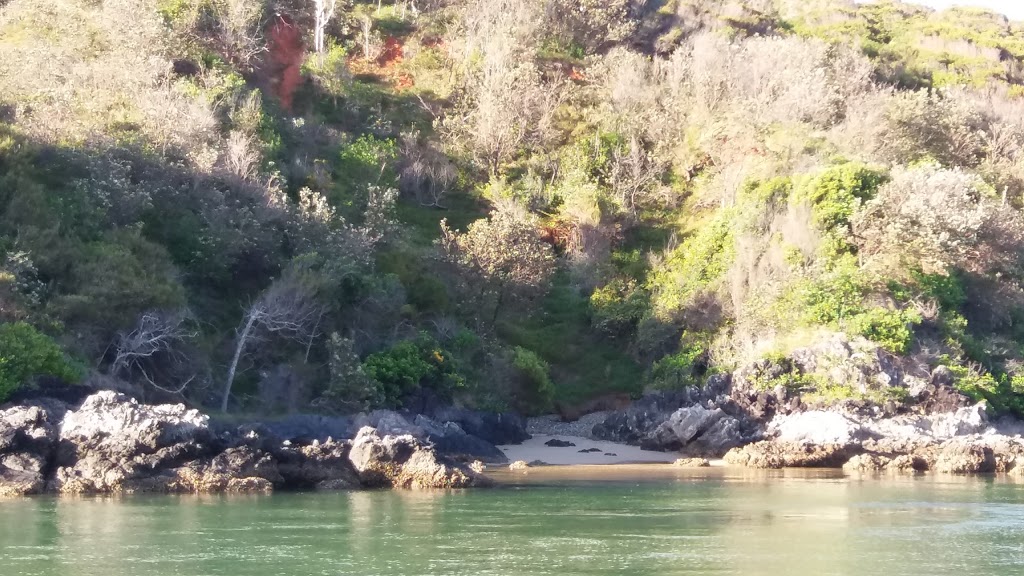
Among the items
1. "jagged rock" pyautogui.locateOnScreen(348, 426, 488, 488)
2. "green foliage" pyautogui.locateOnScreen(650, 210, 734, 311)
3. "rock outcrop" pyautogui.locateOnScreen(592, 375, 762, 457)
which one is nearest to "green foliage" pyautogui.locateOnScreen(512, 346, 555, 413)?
"rock outcrop" pyautogui.locateOnScreen(592, 375, 762, 457)

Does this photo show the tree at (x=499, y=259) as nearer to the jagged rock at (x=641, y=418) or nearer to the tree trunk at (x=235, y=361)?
the jagged rock at (x=641, y=418)

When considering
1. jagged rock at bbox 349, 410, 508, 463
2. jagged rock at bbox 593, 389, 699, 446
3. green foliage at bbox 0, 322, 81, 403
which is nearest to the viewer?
green foliage at bbox 0, 322, 81, 403

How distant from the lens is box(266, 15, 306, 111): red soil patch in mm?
46500

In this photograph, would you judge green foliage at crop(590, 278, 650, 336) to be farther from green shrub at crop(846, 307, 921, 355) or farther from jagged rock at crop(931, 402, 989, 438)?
jagged rock at crop(931, 402, 989, 438)

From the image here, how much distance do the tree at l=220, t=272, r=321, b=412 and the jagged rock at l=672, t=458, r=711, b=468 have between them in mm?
10635

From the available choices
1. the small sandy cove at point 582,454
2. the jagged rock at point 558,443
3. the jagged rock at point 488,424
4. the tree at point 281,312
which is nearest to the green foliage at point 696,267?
the small sandy cove at point 582,454

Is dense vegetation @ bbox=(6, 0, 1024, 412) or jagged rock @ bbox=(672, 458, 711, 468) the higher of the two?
dense vegetation @ bbox=(6, 0, 1024, 412)

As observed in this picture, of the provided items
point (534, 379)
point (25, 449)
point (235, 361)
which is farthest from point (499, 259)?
point (25, 449)

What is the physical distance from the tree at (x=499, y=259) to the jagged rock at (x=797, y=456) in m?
9.87

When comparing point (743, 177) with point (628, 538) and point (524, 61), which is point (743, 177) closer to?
point (524, 61)

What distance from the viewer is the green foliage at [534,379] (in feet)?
116

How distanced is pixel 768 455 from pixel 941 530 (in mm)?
10782

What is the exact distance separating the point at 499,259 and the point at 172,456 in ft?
47.9

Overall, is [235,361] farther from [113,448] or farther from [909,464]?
[909,464]
